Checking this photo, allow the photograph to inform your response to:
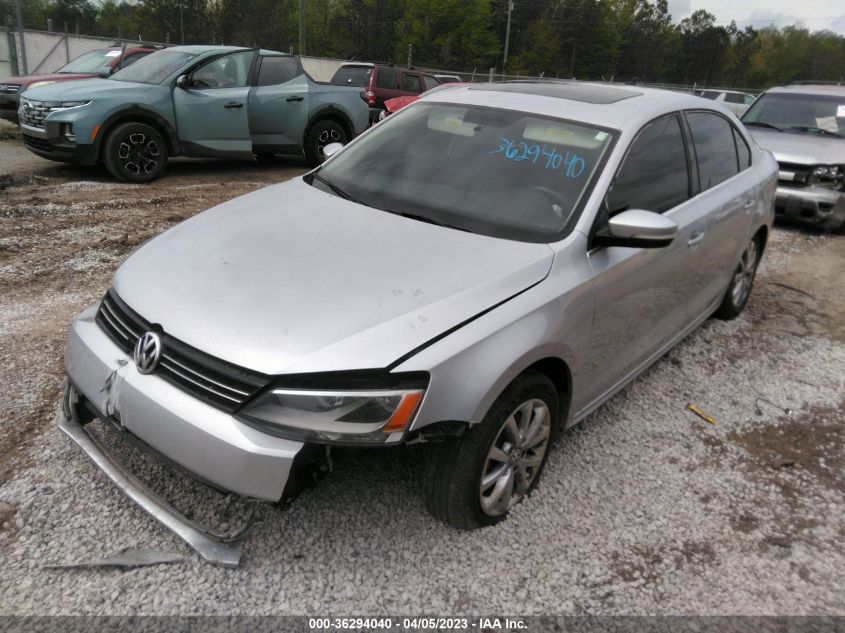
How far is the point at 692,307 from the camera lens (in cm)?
409

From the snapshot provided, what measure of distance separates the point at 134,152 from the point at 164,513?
→ 23.6 feet

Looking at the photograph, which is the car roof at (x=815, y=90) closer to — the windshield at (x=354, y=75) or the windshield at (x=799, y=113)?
the windshield at (x=799, y=113)

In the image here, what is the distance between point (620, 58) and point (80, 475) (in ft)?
281

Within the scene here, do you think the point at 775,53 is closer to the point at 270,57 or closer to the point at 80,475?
the point at 270,57

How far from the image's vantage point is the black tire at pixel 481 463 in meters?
2.40

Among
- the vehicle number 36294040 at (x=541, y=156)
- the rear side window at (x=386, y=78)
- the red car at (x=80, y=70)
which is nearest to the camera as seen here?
the vehicle number 36294040 at (x=541, y=156)

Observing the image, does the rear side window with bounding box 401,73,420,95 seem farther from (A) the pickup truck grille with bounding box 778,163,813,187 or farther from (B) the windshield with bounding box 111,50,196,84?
(A) the pickup truck grille with bounding box 778,163,813,187

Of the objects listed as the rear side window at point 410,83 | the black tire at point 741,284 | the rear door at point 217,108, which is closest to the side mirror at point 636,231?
the black tire at point 741,284

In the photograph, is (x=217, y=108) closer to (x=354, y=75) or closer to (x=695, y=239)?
(x=695, y=239)

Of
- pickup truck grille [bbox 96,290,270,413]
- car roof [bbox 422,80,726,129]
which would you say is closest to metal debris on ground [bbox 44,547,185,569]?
pickup truck grille [bbox 96,290,270,413]

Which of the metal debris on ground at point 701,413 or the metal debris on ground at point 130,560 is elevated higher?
the metal debris on ground at point 130,560

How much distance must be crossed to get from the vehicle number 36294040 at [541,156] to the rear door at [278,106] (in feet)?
23.0

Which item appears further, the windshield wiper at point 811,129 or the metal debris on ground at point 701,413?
the windshield wiper at point 811,129

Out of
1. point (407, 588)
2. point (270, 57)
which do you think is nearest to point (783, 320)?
point (407, 588)
